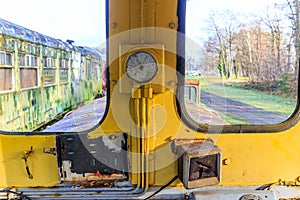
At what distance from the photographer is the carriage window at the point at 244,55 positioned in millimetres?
1507

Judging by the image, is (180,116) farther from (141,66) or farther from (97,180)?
(97,180)

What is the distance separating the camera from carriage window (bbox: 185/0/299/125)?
4.94ft

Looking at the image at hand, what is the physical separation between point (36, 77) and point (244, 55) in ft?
6.57

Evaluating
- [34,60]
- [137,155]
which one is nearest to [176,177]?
[137,155]

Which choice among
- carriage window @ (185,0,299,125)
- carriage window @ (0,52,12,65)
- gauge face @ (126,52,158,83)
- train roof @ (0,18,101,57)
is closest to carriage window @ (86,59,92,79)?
gauge face @ (126,52,158,83)

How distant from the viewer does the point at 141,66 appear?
146 cm

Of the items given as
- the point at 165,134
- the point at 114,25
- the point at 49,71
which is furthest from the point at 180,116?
the point at 49,71

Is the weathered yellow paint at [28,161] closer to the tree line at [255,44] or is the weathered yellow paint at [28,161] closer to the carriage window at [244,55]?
the carriage window at [244,55]

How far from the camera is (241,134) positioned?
1607mm

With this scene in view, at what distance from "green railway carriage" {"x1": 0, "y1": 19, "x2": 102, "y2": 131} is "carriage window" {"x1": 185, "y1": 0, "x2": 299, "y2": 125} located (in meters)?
0.57

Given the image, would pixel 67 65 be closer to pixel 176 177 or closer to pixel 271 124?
pixel 176 177

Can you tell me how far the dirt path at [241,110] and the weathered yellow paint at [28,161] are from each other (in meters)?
0.78

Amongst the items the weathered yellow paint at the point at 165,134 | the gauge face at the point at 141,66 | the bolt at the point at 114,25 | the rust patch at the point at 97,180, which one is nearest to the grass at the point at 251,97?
the weathered yellow paint at the point at 165,134

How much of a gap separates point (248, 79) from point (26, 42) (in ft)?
7.88
